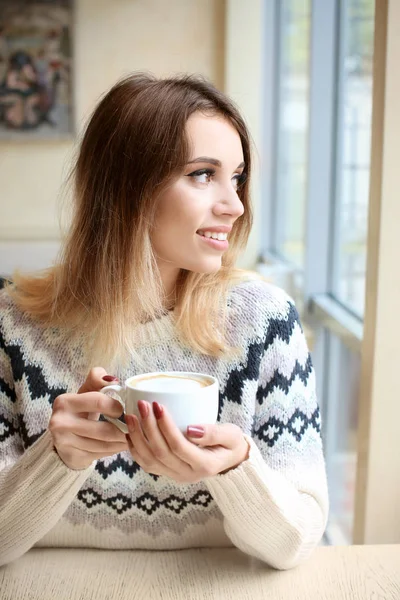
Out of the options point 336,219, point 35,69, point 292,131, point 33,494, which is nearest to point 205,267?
point 33,494

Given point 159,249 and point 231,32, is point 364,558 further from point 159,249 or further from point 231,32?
point 231,32

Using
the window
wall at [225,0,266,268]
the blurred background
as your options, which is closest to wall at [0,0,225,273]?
the blurred background

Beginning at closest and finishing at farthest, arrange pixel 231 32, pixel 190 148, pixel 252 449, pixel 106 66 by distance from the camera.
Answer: pixel 252 449 < pixel 190 148 < pixel 231 32 < pixel 106 66

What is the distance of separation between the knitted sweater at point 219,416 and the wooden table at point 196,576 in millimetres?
48

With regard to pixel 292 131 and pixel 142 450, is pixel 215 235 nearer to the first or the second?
pixel 142 450

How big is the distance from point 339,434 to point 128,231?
1679 millimetres

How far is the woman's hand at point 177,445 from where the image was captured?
0.77m

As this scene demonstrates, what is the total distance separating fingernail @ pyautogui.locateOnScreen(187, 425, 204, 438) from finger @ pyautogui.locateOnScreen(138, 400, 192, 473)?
0.03 metres

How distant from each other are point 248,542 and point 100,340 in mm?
357

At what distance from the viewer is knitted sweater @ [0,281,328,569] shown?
3.60 feet

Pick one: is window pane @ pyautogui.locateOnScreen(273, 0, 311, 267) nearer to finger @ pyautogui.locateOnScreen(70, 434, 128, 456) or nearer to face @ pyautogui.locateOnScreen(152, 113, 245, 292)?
face @ pyautogui.locateOnScreen(152, 113, 245, 292)

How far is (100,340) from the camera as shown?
1127 mm

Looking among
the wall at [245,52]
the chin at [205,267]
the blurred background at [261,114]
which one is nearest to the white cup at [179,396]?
the chin at [205,267]

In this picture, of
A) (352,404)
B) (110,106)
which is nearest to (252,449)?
(110,106)
